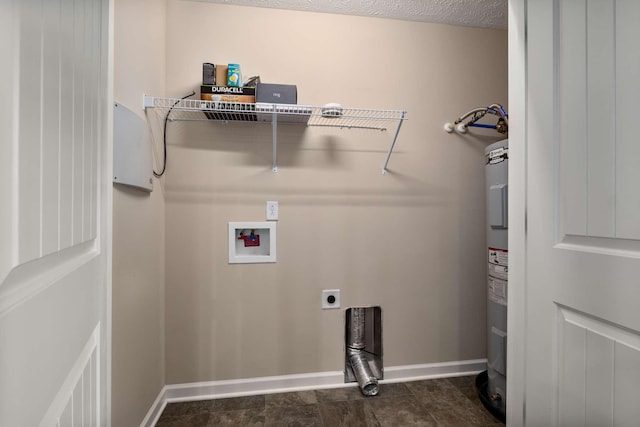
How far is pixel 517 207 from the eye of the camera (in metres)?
0.92

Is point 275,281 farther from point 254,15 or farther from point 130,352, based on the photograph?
point 254,15

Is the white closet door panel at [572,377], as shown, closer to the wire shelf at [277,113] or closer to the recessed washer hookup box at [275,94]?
the wire shelf at [277,113]

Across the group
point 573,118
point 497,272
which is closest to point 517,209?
point 573,118

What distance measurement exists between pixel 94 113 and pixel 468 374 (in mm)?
2449

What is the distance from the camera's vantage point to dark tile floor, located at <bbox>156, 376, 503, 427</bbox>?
4.92 ft

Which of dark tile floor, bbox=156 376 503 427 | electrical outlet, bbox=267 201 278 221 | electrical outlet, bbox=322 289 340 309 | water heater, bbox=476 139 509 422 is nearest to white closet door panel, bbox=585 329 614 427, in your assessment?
water heater, bbox=476 139 509 422

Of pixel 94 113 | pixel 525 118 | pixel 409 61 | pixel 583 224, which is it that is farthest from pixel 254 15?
pixel 583 224

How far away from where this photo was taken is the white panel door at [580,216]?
0.63 m

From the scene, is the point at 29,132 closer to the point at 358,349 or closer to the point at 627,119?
the point at 627,119

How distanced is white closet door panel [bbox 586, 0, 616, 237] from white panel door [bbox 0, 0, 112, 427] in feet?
3.62

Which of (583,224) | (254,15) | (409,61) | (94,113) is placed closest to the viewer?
(94,113)

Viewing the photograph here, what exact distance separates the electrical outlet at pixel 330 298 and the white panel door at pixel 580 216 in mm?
1046

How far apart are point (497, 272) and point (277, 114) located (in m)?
1.54

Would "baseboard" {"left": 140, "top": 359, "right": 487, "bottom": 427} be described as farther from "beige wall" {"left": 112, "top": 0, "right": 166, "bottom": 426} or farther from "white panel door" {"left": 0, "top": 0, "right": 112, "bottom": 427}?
"white panel door" {"left": 0, "top": 0, "right": 112, "bottom": 427}
